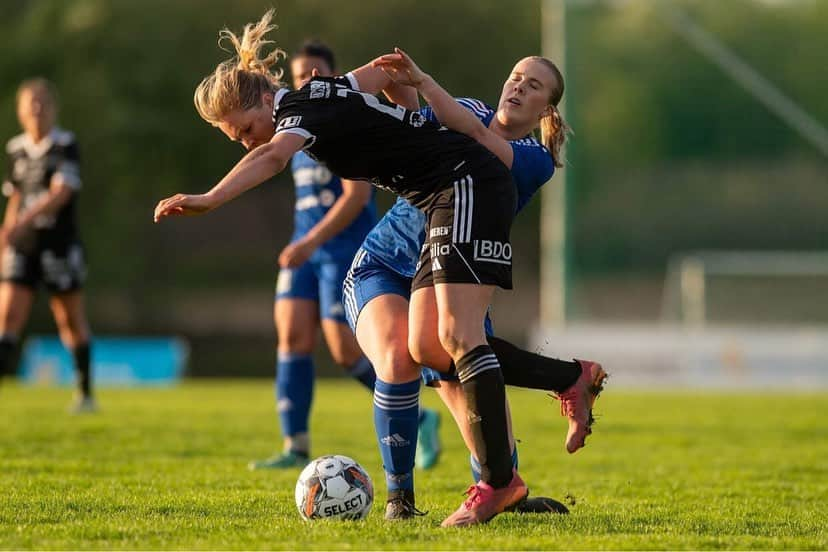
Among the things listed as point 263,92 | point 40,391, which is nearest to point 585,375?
point 263,92

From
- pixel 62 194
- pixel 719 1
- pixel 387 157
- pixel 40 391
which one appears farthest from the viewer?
pixel 719 1

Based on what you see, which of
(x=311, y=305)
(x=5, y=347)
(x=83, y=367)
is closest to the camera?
(x=311, y=305)

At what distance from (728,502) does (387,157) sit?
2381 millimetres

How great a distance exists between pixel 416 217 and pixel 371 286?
13.4 inches

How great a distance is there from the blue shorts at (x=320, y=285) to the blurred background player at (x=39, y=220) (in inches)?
128

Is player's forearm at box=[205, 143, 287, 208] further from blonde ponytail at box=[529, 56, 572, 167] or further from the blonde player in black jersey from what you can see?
blonde ponytail at box=[529, 56, 572, 167]

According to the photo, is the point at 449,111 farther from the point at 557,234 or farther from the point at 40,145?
the point at 557,234

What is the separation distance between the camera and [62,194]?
35.4ft

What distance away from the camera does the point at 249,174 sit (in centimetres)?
490

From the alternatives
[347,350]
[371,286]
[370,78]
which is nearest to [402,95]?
[370,78]

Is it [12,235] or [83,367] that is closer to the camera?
[12,235]

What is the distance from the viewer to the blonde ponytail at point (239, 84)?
535 cm

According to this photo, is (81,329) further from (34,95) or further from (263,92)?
(263,92)

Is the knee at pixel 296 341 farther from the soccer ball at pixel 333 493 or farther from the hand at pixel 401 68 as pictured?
the hand at pixel 401 68
